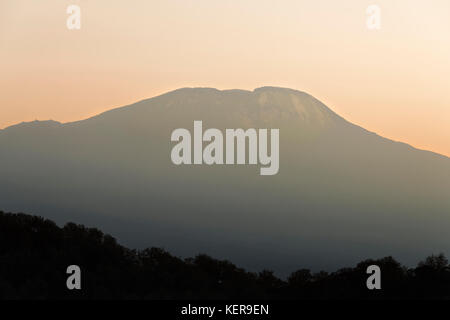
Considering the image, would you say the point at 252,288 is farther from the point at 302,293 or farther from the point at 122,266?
the point at 122,266

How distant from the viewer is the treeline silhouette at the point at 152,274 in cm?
4462

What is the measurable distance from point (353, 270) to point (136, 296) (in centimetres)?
2001

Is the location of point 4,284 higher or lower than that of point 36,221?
lower

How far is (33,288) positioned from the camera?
39469 mm

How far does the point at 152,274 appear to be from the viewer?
5119 centimetres

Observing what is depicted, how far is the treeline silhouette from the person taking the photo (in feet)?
146

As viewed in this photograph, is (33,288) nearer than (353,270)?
Yes

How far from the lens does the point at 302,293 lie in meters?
51.0

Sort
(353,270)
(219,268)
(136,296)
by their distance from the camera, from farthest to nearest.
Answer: (219,268) < (353,270) < (136,296)

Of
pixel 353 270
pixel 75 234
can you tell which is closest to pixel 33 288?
pixel 75 234
